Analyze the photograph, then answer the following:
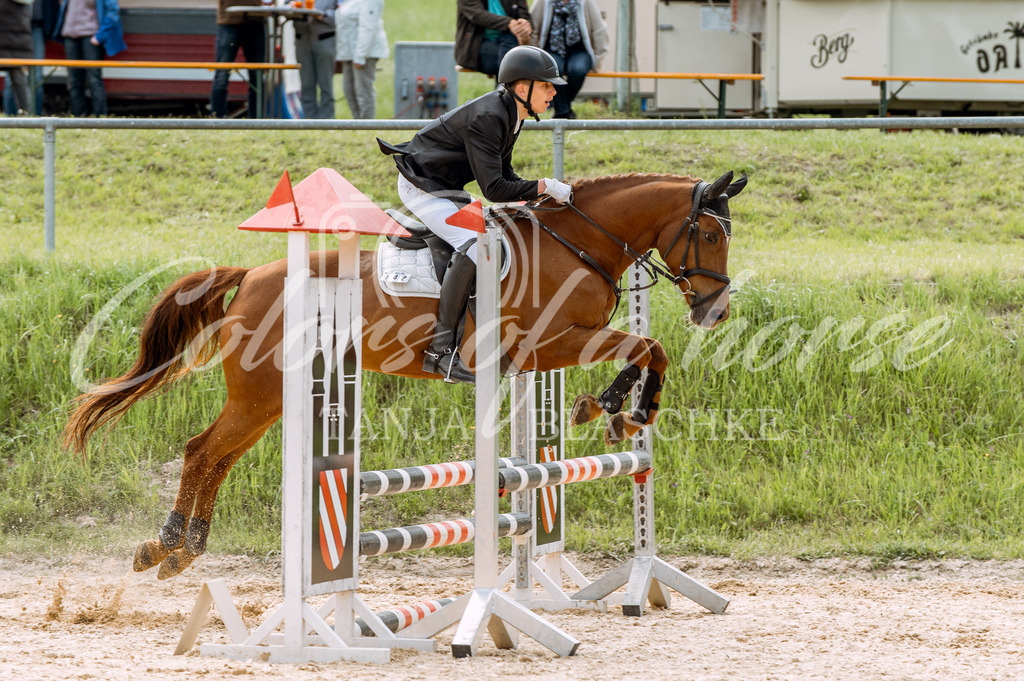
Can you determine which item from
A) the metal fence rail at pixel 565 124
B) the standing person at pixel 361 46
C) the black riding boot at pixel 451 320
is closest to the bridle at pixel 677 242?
the black riding boot at pixel 451 320

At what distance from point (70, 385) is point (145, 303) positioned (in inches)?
29.7

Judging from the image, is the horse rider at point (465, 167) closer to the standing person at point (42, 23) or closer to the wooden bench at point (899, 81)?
the wooden bench at point (899, 81)

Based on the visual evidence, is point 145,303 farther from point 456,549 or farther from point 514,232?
point 514,232

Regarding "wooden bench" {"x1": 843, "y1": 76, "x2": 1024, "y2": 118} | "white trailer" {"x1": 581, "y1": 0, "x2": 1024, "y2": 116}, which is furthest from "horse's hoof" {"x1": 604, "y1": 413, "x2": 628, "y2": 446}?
"white trailer" {"x1": 581, "y1": 0, "x2": 1024, "y2": 116}

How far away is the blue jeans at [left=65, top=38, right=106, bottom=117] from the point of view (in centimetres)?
1078

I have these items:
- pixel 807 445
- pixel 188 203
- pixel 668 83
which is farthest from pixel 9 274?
pixel 668 83

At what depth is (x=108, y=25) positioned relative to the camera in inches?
434

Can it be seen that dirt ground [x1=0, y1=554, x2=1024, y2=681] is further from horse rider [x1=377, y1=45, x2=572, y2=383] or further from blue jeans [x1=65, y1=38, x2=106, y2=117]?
blue jeans [x1=65, y1=38, x2=106, y2=117]

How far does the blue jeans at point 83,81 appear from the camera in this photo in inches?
424

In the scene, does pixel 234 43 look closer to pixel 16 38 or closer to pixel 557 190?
pixel 16 38

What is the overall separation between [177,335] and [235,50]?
656 cm

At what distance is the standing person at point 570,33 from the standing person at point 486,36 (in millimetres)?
262

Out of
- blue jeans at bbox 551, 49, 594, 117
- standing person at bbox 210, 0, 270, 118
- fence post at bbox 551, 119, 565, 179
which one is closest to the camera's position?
fence post at bbox 551, 119, 565, 179

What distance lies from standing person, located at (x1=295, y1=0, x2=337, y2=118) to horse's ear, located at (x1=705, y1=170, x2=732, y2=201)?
607 cm
